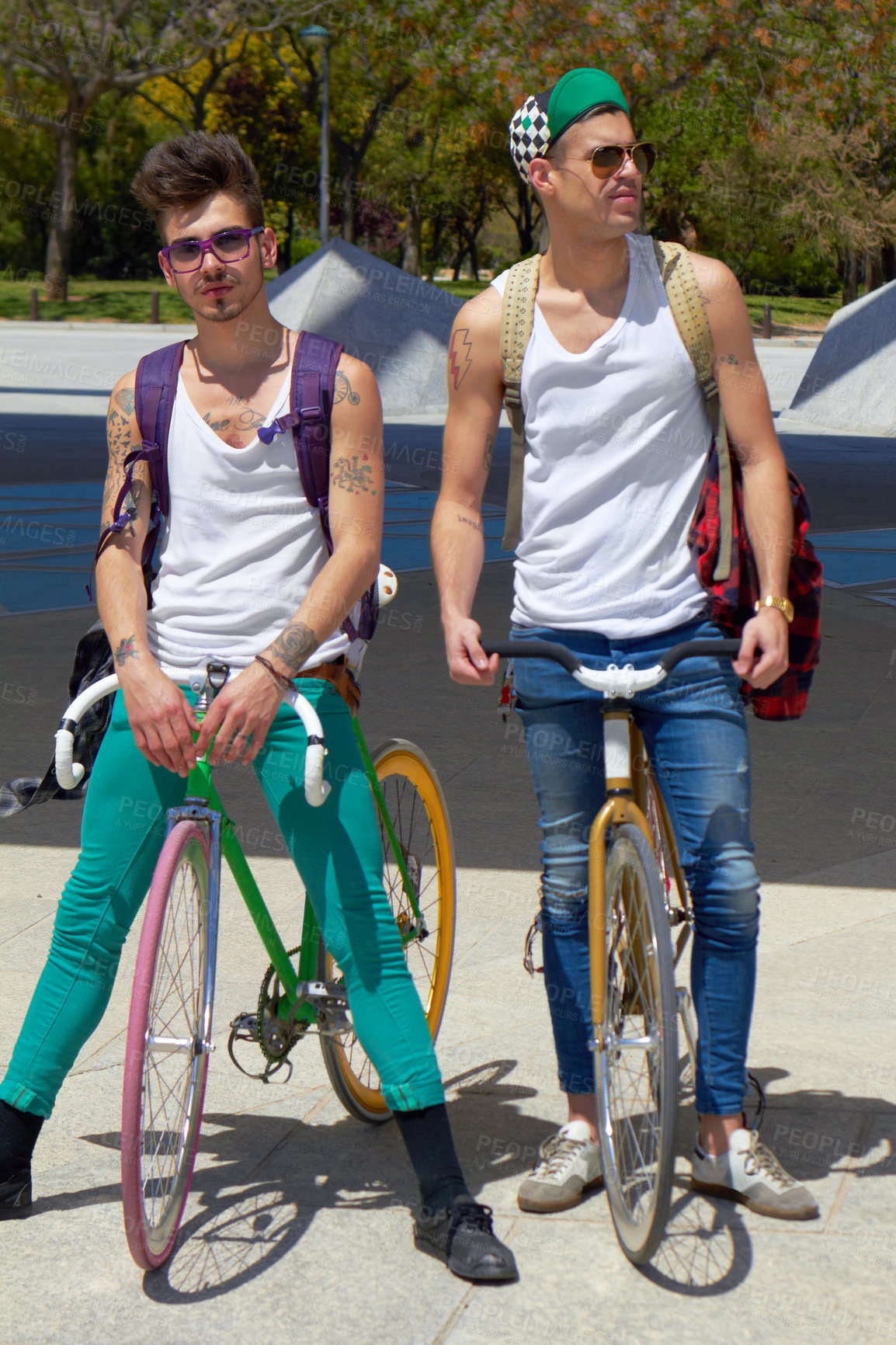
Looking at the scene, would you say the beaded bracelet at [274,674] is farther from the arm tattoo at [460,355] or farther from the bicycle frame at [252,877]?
the arm tattoo at [460,355]

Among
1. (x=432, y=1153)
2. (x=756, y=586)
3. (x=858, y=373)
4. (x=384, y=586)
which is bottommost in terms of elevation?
(x=858, y=373)

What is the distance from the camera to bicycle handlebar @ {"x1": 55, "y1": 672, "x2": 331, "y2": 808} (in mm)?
2670

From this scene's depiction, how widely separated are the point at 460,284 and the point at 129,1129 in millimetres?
59136

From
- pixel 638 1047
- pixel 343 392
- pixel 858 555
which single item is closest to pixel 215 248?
pixel 343 392

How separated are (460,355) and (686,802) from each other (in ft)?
2.97

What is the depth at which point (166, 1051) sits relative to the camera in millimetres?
2734

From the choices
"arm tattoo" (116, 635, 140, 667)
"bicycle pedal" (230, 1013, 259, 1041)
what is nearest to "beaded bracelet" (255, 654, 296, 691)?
"arm tattoo" (116, 635, 140, 667)

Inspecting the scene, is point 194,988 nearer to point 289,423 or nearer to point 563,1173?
point 563,1173

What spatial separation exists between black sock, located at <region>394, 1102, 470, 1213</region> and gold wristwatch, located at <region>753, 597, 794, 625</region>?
1053 mm

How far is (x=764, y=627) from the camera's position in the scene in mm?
2760

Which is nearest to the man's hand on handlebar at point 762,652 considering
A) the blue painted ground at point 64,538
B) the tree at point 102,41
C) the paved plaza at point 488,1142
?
the paved plaza at point 488,1142

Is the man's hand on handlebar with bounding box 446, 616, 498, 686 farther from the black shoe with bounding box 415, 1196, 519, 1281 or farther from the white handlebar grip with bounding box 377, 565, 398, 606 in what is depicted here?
the black shoe with bounding box 415, 1196, 519, 1281

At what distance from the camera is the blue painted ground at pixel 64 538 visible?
30.8 ft

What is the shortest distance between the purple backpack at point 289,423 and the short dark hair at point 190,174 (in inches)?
9.9
